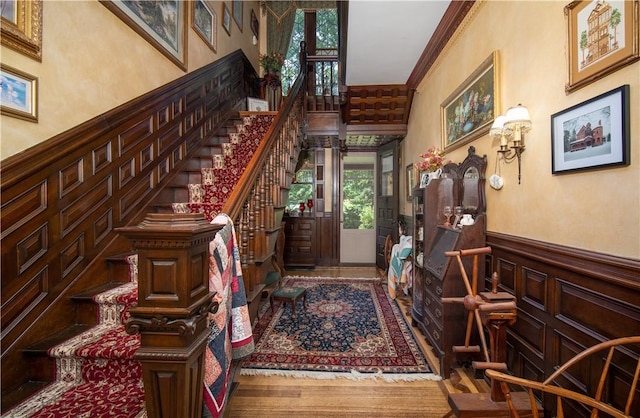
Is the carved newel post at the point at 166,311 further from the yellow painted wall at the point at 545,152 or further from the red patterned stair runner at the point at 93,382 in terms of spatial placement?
the yellow painted wall at the point at 545,152

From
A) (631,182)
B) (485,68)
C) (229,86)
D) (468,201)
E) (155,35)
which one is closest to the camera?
(631,182)

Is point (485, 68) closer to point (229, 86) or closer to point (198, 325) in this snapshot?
point (198, 325)

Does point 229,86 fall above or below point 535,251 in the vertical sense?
above

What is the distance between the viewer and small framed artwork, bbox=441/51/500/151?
2.03 metres

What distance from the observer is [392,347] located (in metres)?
2.50

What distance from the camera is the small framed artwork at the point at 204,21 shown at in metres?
3.31

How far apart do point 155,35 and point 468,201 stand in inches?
131

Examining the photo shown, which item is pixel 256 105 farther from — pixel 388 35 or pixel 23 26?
pixel 23 26

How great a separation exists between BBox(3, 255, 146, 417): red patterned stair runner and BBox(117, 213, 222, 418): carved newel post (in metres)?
0.48

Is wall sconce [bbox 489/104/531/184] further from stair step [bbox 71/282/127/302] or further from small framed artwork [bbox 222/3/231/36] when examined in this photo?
small framed artwork [bbox 222/3/231/36]

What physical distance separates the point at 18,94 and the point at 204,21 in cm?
286

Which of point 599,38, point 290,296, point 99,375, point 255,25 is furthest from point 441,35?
point 255,25

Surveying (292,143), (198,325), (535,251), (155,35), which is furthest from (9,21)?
(535,251)

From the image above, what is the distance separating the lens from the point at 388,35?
291 cm
